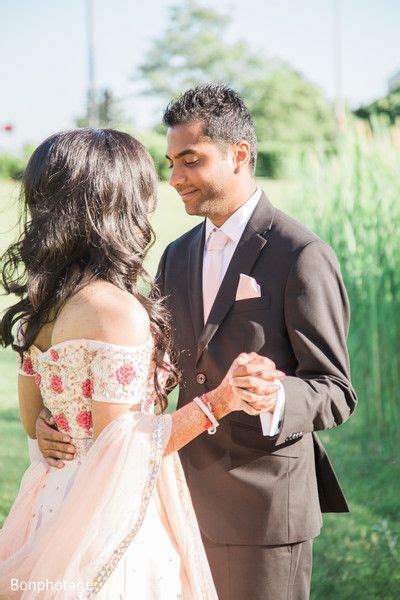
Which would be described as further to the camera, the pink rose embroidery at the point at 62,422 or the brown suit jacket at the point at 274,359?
the brown suit jacket at the point at 274,359

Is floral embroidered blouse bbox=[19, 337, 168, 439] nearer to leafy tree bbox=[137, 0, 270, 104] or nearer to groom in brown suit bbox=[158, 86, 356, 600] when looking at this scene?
groom in brown suit bbox=[158, 86, 356, 600]

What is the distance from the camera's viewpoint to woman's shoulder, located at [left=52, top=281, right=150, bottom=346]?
6.31 feet

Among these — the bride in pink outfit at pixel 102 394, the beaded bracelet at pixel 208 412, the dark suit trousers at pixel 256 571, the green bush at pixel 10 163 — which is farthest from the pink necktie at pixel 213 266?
the green bush at pixel 10 163

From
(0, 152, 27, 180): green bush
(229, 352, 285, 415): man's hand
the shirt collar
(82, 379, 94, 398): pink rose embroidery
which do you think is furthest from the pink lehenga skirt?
(0, 152, 27, 180): green bush

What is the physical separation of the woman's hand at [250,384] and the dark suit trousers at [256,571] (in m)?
0.66

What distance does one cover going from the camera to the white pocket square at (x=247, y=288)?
7.93ft

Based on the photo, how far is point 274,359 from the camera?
A: 2.40 metres

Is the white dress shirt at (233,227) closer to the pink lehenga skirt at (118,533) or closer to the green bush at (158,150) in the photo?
the pink lehenga skirt at (118,533)

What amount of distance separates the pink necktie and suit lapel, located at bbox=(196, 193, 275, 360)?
10 centimetres

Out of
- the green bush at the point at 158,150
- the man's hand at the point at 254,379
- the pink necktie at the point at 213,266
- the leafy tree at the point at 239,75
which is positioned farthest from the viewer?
the leafy tree at the point at 239,75

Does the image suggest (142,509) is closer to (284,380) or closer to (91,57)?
(284,380)

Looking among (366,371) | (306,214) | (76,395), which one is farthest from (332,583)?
(306,214)

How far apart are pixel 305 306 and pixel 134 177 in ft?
2.02

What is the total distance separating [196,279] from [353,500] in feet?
11.9
